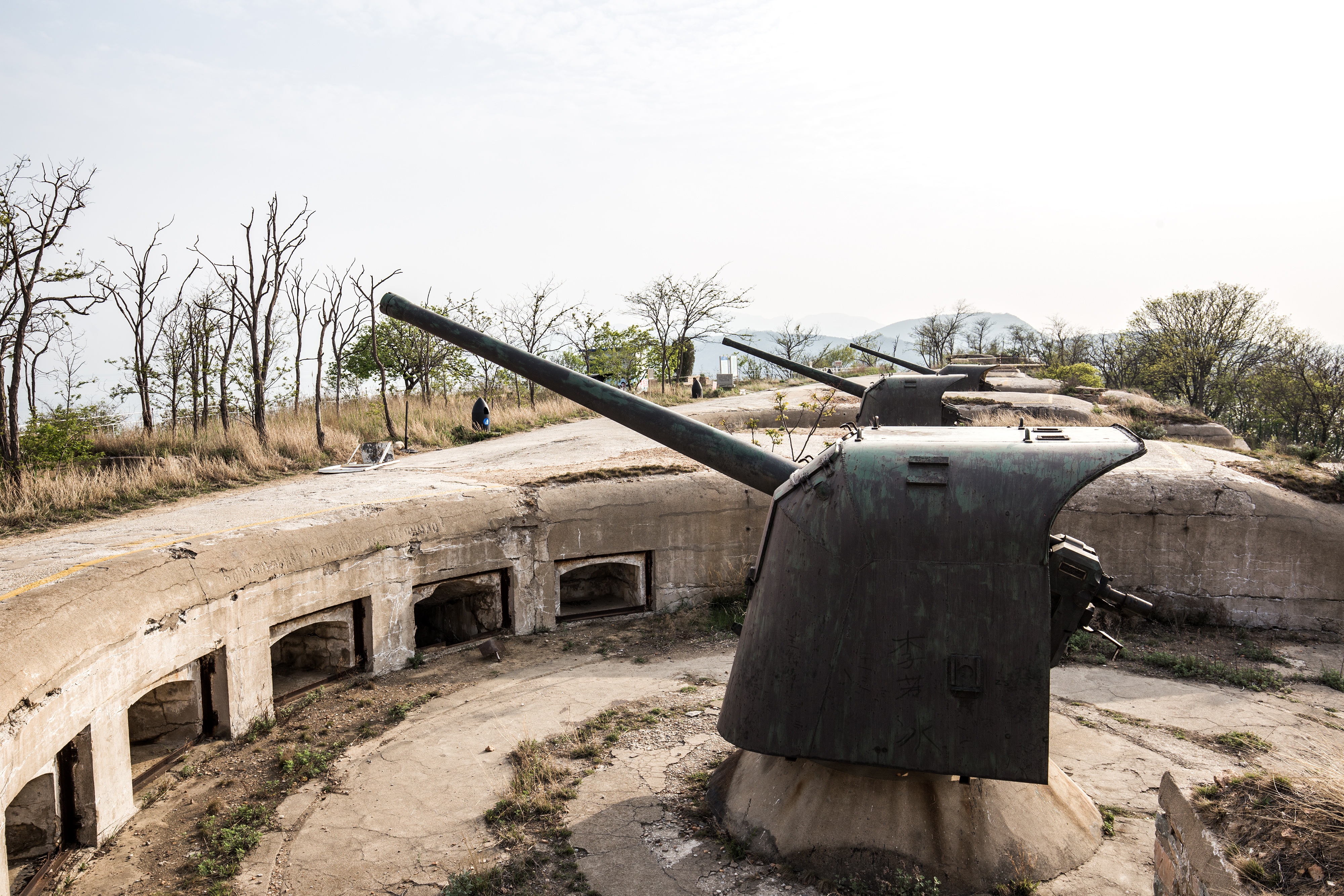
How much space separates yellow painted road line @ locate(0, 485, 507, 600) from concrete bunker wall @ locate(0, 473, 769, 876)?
0.13 metres

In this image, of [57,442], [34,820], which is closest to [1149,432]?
[34,820]

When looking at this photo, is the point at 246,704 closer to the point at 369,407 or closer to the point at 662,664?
the point at 662,664

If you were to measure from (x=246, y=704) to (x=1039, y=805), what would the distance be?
5.99m

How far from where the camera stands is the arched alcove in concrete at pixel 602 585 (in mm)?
9281

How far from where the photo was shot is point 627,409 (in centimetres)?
486

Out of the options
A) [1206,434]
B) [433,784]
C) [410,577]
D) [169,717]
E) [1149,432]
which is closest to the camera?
[433,784]

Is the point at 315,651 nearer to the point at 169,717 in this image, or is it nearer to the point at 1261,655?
the point at 169,717

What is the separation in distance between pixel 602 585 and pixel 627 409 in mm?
5943

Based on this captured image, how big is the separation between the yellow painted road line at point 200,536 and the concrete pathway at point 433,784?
2210 millimetres

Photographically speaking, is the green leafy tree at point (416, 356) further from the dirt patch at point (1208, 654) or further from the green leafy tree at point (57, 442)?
the dirt patch at point (1208, 654)

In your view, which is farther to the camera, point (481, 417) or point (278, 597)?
point (481, 417)

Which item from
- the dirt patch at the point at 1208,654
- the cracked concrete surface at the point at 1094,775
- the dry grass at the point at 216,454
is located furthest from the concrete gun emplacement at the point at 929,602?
the dry grass at the point at 216,454

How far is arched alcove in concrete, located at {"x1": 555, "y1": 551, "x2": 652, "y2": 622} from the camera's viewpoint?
9281 millimetres

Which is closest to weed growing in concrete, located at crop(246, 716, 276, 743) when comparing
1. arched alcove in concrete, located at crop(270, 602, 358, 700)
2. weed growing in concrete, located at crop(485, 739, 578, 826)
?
arched alcove in concrete, located at crop(270, 602, 358, 700)
